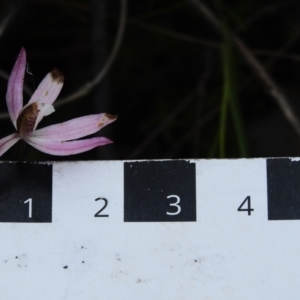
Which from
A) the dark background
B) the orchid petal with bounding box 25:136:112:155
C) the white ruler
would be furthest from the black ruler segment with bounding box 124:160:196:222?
the dark background

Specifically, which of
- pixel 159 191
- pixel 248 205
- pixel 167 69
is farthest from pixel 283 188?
pixel 167 69

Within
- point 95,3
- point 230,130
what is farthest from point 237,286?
point 95,3

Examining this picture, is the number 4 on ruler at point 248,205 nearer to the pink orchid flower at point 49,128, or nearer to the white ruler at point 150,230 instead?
the white ruler at point 150,230

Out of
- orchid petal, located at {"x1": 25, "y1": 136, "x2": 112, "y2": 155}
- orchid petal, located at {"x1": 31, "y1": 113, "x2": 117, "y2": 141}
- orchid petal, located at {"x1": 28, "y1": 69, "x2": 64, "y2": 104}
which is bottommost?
orchid petal, located at {"x1": 25, "y1": 136, "x2": 112, "y2": 155}

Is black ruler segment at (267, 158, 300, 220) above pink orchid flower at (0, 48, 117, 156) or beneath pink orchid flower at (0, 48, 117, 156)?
beneath

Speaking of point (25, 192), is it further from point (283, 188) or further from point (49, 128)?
point (283, 188)

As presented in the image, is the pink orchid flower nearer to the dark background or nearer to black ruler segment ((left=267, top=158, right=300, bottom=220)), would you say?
black ruler segment ((left=267, top=158, right=300, bottom=220))

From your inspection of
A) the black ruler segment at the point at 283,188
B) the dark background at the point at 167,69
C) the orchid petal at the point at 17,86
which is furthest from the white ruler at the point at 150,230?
the dark background at the point at 167,69
